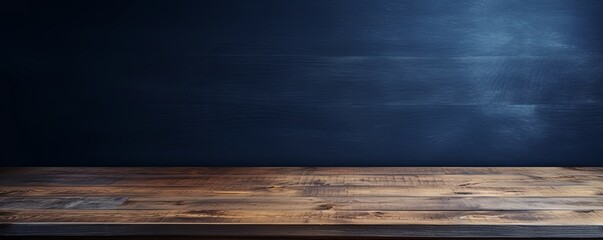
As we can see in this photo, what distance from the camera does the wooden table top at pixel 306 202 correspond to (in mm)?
1496

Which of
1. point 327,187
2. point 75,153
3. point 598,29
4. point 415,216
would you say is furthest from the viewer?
point 75,153

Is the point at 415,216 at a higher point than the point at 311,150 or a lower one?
lower

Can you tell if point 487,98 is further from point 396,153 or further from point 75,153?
point 75,153

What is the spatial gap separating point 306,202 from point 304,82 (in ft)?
2.50

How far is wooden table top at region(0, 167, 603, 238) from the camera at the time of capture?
1.50m

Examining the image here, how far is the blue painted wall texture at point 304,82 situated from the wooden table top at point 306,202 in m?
0.12

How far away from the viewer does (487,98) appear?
235 cm

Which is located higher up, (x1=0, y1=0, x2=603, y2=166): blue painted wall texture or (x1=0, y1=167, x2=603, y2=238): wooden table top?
(x1=0, y1=0, x2=603, y2=166): blue painted wall texture

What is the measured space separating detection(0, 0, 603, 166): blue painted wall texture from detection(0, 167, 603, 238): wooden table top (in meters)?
0.12

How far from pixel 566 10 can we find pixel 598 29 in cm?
14

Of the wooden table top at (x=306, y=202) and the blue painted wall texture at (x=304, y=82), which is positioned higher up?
the blue painted wall texture at (x=304, y=82)

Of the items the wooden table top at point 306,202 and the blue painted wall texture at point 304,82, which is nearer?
the wooden table top at point 306,202

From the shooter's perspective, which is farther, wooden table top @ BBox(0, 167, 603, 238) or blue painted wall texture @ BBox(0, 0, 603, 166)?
blue painted wall texture @ BBox(0, 0, 603, 166)

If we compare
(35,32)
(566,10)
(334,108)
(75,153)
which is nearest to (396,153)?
(334,108)
